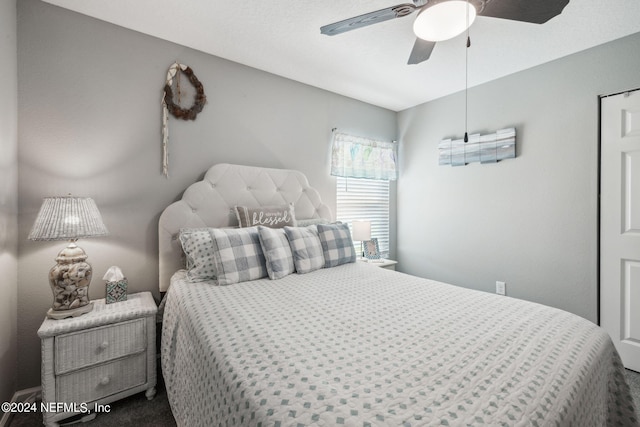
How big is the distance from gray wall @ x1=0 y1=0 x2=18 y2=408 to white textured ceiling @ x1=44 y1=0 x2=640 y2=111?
458mm

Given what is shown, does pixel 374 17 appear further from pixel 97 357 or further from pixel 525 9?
pixel 97 357

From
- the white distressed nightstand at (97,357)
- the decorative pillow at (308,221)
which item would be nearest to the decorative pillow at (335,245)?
the decorative pillow at (308,221)

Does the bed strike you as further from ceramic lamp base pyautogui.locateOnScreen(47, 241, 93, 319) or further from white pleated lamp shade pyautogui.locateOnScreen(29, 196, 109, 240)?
white pleated lamp shade pyautogui.locateOnScreen(29, 196, 109, 240)

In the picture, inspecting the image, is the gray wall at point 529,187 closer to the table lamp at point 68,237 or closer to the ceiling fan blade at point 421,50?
the ceiling fan blade at point 421,50

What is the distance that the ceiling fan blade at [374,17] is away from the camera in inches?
56.6

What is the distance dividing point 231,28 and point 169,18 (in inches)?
16.3

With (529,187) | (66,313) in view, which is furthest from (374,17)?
(66,313)

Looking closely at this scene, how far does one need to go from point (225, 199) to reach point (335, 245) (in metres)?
1.02

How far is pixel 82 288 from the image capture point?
1701mm

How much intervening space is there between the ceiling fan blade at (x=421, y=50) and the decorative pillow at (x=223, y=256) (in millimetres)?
1692

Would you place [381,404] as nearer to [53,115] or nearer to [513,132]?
[53,115]

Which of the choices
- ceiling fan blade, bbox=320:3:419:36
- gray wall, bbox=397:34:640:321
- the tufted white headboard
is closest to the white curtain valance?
gray wall, bbox=397:34:640:321

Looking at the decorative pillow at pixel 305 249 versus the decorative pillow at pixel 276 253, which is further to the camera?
the decorative pillow at pixel 305 249

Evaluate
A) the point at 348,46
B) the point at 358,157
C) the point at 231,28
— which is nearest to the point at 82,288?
the point at 231,28
